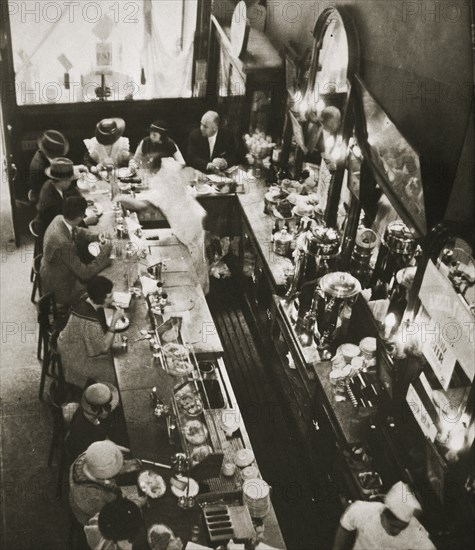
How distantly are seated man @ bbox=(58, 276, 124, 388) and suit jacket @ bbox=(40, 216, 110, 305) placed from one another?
91 cm

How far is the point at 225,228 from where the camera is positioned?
9.81 m

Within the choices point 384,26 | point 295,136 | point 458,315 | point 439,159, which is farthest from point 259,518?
point 295,136

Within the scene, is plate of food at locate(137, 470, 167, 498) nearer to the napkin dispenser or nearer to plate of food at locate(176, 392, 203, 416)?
the napkin dispenser

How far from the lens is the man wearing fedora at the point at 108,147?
9883mm

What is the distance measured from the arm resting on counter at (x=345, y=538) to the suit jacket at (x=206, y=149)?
243 inches

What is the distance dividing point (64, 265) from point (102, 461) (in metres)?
2.92

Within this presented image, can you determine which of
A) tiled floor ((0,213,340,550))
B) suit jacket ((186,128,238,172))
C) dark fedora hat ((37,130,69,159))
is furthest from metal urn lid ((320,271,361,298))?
dark fedora hat ((37,130,69,159))

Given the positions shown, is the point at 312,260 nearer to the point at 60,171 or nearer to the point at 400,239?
the point at 400,239

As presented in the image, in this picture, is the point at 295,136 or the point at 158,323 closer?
the point at 158,323

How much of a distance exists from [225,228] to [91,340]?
149 inches

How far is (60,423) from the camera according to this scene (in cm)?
651

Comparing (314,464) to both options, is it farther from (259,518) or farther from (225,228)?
(225,228)

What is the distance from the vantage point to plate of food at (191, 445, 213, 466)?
18.5ft

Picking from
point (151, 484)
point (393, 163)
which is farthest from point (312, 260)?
point (151, 484)
